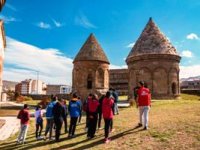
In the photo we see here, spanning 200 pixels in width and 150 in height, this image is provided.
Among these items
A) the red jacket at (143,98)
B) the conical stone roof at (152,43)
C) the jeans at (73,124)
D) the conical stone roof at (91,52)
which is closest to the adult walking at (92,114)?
the jeans at (73,124)

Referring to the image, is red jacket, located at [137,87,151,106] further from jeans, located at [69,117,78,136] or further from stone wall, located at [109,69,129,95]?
stone wall, located at [109,69,129,95]

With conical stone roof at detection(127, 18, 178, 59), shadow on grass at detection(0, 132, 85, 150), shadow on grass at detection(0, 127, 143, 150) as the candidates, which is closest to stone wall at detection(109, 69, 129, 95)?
conical stone roof at detection(127, 18, 178, 59)

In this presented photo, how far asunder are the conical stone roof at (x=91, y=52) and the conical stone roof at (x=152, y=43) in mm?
4454

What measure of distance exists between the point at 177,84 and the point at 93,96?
2293cm

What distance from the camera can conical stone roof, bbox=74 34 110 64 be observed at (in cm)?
3591

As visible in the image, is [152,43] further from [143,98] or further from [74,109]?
[74,109]

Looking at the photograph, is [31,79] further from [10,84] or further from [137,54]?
[137,54]

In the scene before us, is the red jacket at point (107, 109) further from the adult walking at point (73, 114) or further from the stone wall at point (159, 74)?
the stone wall at point (159, 74)

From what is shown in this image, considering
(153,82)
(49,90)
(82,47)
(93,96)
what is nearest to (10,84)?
(49,90)

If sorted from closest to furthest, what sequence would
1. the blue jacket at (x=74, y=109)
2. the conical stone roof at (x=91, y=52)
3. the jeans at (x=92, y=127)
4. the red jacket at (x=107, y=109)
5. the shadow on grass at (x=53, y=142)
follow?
1. the shadow on grass at (x=53, y=142)
2. the red jacket at (x=107, y=109)
3. the jeans at (x=92, y=127)
4. the blue jacket at (x=74, y=109)
5. the conical stone roof at (x=91, y=52)

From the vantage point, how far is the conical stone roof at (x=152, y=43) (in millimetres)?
32094

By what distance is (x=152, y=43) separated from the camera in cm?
3297

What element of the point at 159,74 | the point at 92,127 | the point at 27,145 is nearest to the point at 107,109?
the point at 92,127

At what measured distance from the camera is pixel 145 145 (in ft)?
31.2
